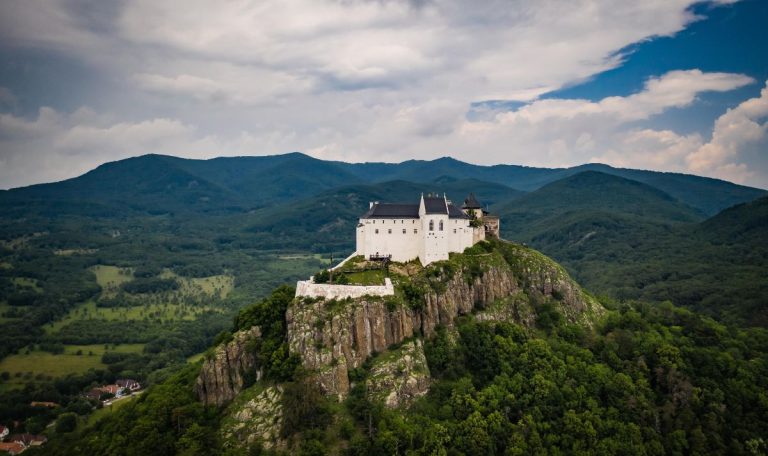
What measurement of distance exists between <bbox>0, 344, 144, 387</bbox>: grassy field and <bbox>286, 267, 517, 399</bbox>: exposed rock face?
10965 cm

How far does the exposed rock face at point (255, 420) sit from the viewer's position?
66562 millimetres

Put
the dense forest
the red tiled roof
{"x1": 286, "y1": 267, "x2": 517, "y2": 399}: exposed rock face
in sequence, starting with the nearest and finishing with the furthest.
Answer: the dense forest
{"x1": 286, "y1": 267, "x2": 517, "y2": 399}: exposed rock face
the red tiled roof

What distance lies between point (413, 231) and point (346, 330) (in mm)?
24335

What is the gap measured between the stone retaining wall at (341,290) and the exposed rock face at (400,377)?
9238 millimetres

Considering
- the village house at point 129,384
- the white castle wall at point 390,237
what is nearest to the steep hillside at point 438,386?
the white castle wall at point 390,237

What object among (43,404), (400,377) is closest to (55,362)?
(43,404)

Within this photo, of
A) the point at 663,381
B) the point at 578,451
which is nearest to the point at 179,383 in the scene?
the point at 578,451

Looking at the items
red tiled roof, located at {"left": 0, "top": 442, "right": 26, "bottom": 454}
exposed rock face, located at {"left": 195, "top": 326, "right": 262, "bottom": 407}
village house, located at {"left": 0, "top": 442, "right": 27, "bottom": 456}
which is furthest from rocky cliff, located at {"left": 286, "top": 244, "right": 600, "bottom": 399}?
red tiled roof, located at {"left": 0, "top": 442, "right": 26, "bottom": 454}

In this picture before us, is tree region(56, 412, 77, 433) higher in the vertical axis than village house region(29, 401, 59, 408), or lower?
higher

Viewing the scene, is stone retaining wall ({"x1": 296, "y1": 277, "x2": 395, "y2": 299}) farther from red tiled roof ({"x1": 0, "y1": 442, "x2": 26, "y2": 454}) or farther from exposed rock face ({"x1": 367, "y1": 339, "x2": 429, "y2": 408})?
red tiled roof ({"x1": 0, "y1": 442, "x2": 26, "y2": 454})

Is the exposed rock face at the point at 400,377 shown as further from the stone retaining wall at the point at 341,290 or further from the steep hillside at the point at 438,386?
the stone retaining wall at the point at 341,290

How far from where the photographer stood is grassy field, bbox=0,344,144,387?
14438cm

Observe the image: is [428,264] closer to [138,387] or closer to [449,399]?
[449,399]

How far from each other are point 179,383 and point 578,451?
62.7m
